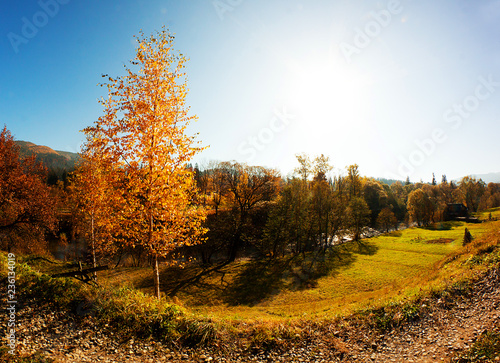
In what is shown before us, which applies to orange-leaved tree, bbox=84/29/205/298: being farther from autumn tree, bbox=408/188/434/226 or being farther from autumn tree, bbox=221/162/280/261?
autumn tree, bbox=408/188/434/226

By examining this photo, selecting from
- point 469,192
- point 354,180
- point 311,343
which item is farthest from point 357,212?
point 469,192

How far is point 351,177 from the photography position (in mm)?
61312

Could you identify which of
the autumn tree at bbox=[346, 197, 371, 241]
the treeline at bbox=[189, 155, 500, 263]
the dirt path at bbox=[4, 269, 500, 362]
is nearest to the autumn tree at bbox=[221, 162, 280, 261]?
the treeline at bbox=[189, 155, 500, 263]

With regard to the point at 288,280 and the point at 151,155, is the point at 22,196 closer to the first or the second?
the point at 151,155

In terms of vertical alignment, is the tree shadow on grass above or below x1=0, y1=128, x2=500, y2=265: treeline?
below

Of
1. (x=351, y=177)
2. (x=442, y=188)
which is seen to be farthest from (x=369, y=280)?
(x=442, y=188)

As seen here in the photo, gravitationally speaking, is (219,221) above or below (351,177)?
below

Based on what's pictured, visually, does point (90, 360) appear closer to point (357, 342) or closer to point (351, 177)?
point (357, 342)

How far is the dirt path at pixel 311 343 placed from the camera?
6324 millimetres

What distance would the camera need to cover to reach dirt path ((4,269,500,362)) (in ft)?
20.7

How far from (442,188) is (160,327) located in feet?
444

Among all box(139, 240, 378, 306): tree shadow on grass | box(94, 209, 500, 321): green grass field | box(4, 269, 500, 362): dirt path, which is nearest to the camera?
box(4, 269, 500, 362): dirt path

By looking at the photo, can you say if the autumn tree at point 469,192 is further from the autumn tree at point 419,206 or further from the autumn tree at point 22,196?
the autumn tree at point 22,196

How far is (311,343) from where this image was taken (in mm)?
7879
